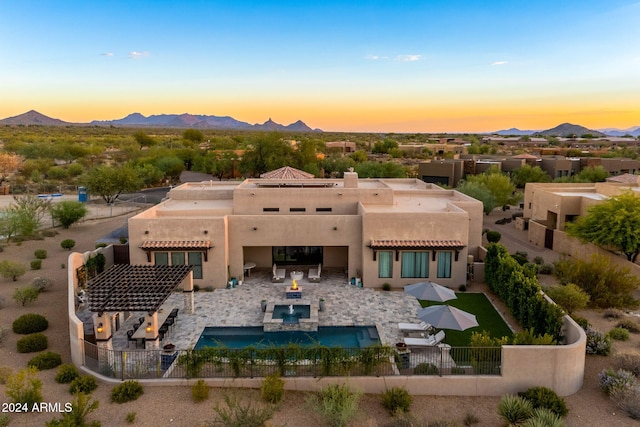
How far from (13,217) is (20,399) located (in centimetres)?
2279

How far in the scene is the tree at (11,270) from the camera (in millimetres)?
23625

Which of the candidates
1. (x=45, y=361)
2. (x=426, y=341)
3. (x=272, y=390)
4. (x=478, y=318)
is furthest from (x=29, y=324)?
(x=478, y=318)

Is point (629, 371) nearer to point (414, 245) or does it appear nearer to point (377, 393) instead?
point (377, 393)

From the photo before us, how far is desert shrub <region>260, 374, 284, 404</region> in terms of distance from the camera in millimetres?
13688

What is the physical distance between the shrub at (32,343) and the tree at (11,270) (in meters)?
8.55

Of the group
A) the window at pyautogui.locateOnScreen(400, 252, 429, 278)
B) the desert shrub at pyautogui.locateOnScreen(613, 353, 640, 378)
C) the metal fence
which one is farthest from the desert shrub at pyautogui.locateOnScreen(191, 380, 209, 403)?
the desert shrub at pyautogui.locateOnScreen(613, 353, 640, 378)

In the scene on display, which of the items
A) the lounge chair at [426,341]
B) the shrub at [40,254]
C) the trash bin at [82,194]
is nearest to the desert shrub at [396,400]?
the lounge chair at [426,341]

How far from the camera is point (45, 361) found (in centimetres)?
1532

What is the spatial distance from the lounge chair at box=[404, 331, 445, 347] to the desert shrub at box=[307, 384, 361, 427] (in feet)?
11.2

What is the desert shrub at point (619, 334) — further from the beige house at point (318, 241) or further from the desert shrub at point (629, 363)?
the beige house at point (318, 241)

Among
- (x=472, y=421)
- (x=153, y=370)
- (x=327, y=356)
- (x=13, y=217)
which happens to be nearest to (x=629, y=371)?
(x=472, y=421)

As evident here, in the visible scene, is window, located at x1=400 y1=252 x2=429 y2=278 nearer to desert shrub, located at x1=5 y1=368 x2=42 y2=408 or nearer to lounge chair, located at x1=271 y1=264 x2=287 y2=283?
lounge chair, located at x1=271 y1=264 x2=287 y2=283

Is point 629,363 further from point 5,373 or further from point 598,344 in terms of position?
point 5,373

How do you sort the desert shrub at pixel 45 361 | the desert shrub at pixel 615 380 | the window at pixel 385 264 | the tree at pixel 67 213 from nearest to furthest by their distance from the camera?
the desert shrub at pixel 615 380 < the desert shrub at pixel 45 361 < the window at pixel 385 264 < the tree at pixel 67 213
